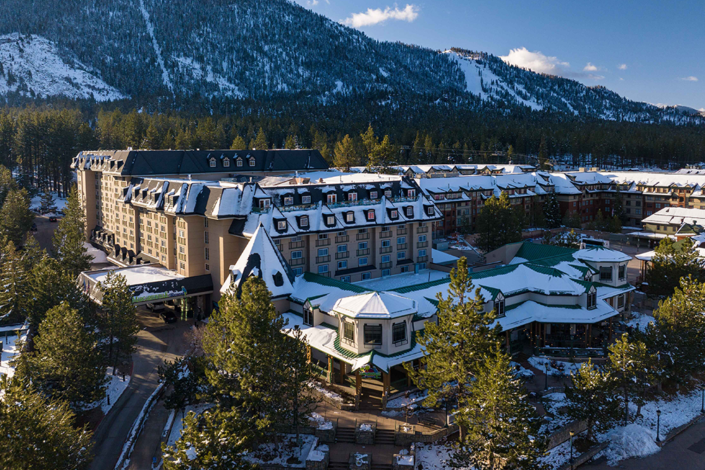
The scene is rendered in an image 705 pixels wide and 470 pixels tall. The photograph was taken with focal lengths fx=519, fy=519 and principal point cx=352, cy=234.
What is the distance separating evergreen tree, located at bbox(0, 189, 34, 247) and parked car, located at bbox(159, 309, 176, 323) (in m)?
31.9

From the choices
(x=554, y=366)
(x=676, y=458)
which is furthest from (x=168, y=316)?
(x=676, y=458)

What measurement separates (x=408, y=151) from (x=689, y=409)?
156079 millimetres

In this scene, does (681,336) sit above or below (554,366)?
above

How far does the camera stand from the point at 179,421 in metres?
38.9

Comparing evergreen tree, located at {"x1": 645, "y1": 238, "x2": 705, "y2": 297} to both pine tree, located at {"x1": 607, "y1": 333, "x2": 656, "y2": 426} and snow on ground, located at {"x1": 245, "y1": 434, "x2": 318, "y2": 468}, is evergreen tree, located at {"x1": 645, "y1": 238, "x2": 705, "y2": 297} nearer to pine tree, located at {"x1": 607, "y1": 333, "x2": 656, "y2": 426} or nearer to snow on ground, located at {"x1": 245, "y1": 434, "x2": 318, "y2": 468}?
pine tree, located at {"x1": 607, "y1": 333, "x2": 656, "y2": 426}

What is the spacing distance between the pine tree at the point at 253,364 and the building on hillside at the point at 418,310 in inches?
278

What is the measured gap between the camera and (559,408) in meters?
40.8

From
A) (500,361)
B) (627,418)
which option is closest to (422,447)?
(500,361)

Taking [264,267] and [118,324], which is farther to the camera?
[264,267]

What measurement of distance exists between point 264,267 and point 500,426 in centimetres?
2716

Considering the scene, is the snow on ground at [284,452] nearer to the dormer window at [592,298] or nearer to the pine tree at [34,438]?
the pine tree at [34,438]

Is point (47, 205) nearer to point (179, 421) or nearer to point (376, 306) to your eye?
point (179, 421)

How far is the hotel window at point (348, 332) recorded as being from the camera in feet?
135

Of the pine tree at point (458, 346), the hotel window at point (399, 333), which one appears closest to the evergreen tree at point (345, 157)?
the hotel window at point (399, 333)
